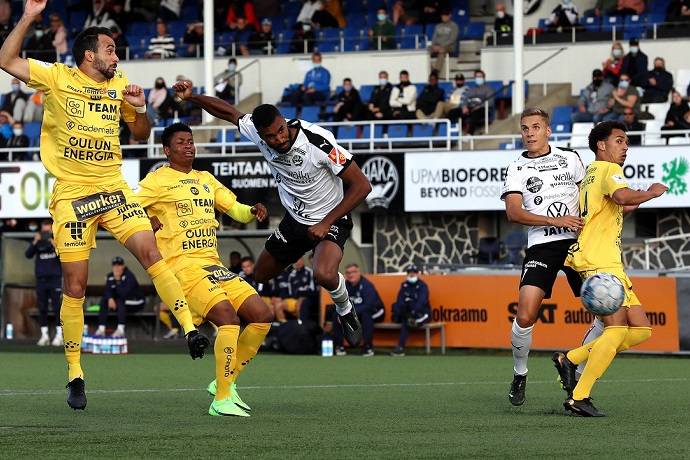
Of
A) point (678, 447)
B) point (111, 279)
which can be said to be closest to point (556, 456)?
point (678, 447)

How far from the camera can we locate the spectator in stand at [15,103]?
31.8 m

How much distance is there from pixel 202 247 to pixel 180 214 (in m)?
0.30

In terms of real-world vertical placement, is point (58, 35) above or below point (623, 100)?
above

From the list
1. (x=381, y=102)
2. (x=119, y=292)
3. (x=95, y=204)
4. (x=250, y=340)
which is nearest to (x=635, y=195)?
(x=250, y=340)

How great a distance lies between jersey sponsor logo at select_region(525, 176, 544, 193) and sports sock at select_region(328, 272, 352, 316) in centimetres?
168

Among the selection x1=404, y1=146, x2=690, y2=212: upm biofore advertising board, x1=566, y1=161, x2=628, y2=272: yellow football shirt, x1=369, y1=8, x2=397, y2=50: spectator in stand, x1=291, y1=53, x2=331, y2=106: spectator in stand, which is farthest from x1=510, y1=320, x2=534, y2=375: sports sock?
x1=369, y1=8, x2=397, y2=50: spectator in stand

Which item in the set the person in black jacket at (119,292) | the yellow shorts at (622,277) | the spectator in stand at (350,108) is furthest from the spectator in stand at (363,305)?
the yellow shorts at (622,277)

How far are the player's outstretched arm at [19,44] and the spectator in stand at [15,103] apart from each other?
881 inches

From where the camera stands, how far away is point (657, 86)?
88.6 feet

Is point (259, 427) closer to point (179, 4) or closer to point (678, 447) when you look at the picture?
point (678, 447)

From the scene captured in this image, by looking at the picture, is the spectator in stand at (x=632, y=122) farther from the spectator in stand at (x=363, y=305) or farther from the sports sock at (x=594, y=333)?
the sports sock at (x=594, y=333)

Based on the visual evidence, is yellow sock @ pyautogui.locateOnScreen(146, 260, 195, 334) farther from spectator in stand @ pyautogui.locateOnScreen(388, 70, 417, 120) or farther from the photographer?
spectator in stand @ pyautogui.locateOnScreen(388, 70, 417, 120)

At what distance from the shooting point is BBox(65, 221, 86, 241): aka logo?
10039 millimetres

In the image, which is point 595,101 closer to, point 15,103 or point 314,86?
point 314,86
